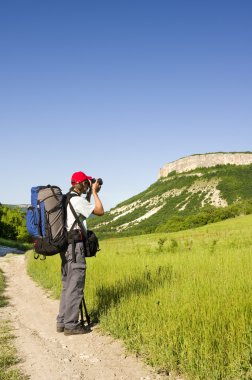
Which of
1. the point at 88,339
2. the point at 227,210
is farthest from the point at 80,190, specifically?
the point at 227,210

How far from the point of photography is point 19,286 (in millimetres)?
13188

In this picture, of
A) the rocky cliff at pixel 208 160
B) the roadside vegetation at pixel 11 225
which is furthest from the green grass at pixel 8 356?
the rocky cliff at pixel 208 160

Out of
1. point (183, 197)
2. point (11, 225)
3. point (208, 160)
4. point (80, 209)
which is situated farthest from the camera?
point (208, 160)

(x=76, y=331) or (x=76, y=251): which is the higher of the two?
(x=76, y=251)

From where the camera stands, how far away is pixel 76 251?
21.6 ft

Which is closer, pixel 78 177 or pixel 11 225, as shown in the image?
pixel 78 177

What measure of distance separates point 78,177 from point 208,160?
465 ft

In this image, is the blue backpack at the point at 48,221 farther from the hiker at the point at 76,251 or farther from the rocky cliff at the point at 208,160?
the rocky cliff at the point at 208,160

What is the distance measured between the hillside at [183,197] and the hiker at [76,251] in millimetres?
92674

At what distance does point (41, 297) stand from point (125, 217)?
121 m

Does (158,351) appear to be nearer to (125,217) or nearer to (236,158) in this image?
(125,217)

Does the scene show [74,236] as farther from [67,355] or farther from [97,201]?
[67,355]

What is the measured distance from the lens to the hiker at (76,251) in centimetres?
645

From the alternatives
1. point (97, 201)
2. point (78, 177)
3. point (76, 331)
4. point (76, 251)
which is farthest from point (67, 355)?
point (78, 177)
